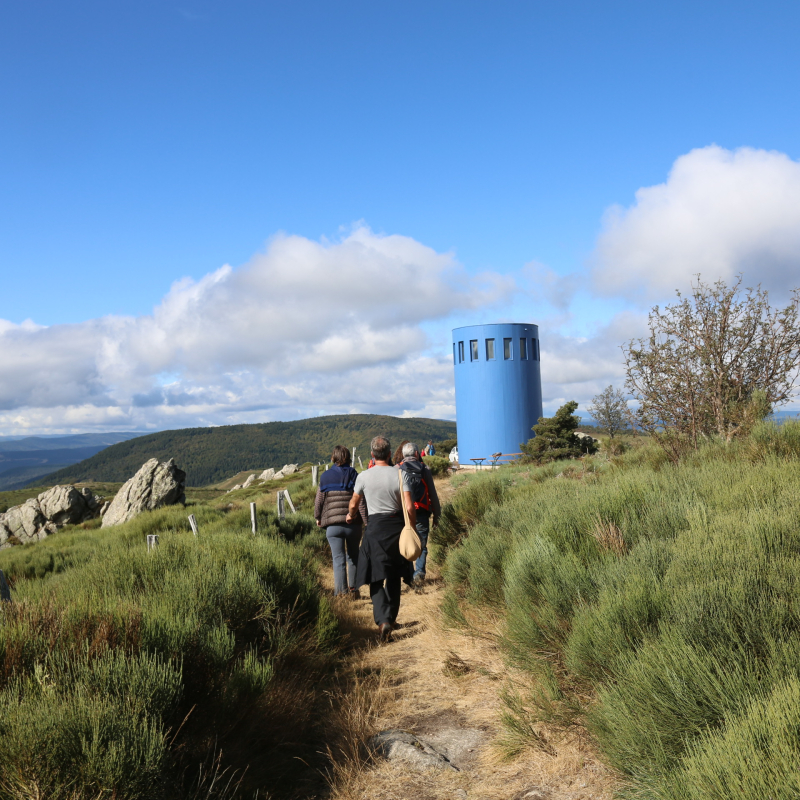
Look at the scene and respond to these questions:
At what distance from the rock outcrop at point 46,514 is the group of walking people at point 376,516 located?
64.3ft

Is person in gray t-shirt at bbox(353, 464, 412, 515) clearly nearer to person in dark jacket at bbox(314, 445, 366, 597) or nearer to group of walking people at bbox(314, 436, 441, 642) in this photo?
group of walking people at bbox(314, 436, 441, 642)

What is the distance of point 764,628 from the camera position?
2479 millimetres

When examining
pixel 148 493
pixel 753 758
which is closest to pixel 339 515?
pixel 753 758

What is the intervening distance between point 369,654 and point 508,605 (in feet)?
5.70

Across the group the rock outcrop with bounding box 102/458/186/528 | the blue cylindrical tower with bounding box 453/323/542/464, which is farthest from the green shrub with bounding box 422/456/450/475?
the rock outcrop with bounding box 102/458/186/528

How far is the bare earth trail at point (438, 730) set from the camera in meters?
3.04

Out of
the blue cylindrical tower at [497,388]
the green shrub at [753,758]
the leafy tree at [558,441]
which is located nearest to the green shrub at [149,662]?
the green shrub at [753,758]

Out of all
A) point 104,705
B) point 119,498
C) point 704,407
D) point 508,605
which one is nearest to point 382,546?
point 508,605

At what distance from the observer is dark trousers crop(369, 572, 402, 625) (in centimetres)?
595

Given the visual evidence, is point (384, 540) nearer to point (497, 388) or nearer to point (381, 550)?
point (381, 550)

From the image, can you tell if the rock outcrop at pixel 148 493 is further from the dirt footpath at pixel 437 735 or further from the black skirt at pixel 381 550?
the dirt footpath at pixel 437 735

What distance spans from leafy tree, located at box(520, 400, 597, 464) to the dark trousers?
18.7 metres

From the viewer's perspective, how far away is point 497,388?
3052cm

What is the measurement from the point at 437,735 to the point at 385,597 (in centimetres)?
228
